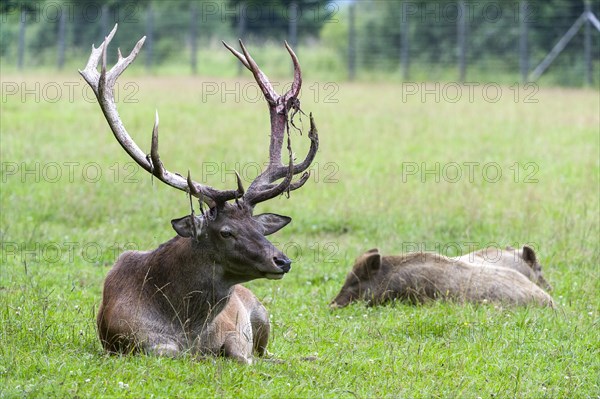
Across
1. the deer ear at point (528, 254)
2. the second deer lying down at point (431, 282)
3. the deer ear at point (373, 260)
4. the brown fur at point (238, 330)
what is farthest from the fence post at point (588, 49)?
the brown fur at point (238, 330)

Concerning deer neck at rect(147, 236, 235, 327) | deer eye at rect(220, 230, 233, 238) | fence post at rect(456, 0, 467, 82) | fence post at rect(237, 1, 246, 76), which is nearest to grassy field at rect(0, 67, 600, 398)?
deer neck at rect(147, 236, 235, 327)

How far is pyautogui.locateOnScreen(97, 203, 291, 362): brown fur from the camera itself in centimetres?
708

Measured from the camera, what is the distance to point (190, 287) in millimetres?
7281

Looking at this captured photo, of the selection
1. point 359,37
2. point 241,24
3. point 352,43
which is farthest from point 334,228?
A: point 359,37

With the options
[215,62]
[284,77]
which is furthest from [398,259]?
[215,62]

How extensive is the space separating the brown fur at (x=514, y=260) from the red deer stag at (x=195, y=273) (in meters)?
4.17

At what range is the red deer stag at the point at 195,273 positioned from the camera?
7.07 meters

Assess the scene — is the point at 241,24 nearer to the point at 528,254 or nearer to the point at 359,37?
the point at 359,37

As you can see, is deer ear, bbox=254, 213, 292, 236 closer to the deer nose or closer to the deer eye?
the deer eye

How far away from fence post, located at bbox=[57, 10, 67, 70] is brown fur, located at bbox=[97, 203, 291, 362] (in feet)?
109

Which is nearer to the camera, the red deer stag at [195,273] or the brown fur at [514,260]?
the red deer stag at [195,273]

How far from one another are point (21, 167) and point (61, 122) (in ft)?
17.0

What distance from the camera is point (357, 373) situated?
24.1 ft

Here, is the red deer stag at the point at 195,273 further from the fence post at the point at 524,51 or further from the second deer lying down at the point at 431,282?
the fence post at the point at 524,51
